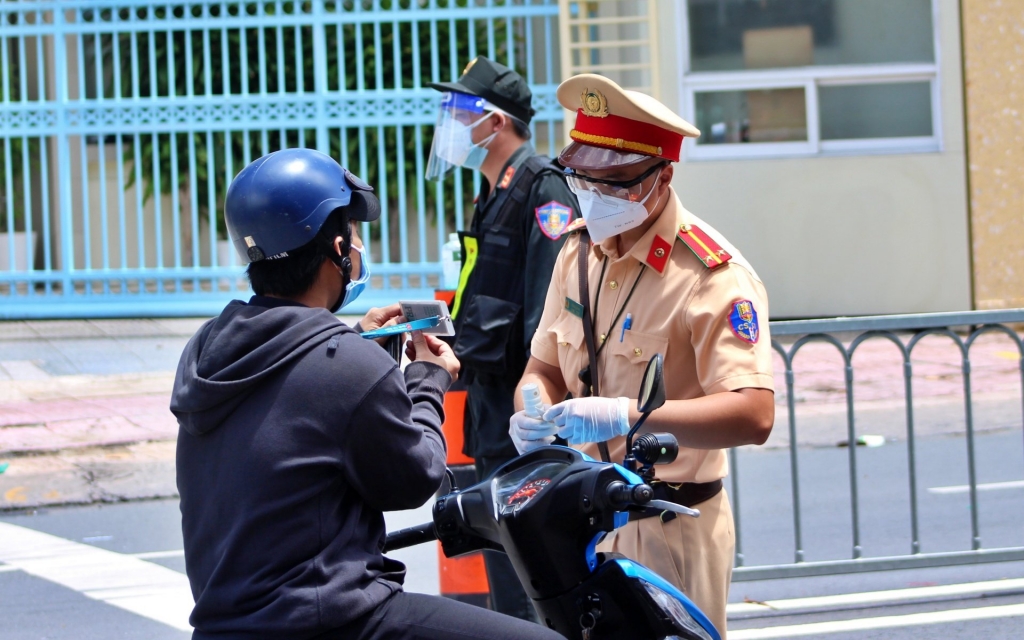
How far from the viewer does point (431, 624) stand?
232 centimetres

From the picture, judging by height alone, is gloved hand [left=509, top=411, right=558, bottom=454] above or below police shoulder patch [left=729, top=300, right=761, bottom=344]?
below

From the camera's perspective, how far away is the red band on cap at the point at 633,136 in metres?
2.90

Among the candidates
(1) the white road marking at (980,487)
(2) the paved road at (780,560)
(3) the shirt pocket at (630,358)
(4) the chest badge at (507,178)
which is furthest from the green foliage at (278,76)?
(3) the shirt pocket at (630,358)

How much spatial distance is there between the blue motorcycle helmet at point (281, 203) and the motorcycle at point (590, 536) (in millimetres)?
622

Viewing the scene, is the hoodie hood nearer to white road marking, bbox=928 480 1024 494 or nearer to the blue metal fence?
white road marking, bbox=928 480 1024 494

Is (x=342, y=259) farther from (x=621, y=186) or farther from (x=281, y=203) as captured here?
(x=621, y=186)

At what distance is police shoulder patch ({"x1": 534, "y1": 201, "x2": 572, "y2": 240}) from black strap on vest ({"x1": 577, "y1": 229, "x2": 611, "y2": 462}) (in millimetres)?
1035

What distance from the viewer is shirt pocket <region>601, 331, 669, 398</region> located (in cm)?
287

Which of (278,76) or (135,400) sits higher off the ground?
(278,76)

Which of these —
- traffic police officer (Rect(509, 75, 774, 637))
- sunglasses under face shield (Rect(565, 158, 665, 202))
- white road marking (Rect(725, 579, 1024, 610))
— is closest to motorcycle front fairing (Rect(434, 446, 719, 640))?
traffic police officer (Rect(509, 75, 774, 637))

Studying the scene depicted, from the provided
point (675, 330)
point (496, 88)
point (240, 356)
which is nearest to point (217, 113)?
point (496, 88)

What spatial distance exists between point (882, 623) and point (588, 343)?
2647 mm

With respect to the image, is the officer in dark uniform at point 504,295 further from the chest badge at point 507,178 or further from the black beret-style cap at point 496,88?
the black beret-style cap at point 496,88

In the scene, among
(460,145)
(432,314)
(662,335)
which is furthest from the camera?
(460,145)
